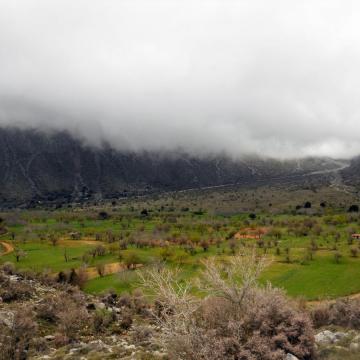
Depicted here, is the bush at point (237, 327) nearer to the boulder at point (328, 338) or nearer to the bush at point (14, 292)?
the boulder at point (328, 338)

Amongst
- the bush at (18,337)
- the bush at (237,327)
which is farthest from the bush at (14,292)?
the bush at (237,327)

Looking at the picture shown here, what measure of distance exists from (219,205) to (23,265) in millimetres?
98814

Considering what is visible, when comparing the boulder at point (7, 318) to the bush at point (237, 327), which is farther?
the boulder at point (7, 318)

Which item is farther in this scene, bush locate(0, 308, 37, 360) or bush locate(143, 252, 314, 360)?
bush locate(0, 308, 37, 360)

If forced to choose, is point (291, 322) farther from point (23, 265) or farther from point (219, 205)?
point (219, 205)

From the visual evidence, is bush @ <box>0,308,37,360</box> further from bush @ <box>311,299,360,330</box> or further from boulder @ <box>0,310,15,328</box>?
bush @ <box>311,299,360,330</box>

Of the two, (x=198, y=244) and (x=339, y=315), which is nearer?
(x=339, y=315)

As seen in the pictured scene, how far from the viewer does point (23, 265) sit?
62000 mm

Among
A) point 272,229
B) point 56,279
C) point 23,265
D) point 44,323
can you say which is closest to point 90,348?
point 44,323

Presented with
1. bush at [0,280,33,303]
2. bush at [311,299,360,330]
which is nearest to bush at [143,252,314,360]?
bush at [311,299,360,330]

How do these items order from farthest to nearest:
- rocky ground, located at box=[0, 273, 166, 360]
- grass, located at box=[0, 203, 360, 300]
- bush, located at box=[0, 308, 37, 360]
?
grass, located at box=[0, 203, 360, 300] < rocky ground, located at box=[0, 273, 166, 360] < bush, located at box=[0, 308, 37, 360]

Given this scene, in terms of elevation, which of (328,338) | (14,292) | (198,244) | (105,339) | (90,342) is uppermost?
(328,338)

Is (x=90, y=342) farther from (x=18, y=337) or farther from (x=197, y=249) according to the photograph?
(x=197, y=249)

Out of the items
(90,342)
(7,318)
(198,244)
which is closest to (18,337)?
(7,318)
